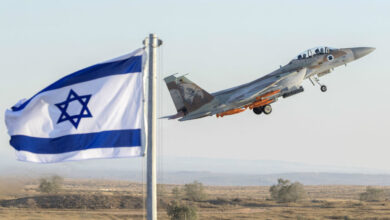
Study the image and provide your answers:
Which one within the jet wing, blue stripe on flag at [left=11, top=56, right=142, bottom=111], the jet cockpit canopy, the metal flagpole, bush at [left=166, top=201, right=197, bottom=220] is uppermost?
the jet cockpit canopy

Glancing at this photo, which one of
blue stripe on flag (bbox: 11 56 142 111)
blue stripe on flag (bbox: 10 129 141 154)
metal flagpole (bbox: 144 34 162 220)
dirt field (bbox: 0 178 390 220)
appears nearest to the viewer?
metal flagpole (bbox: 144 34 162 220)

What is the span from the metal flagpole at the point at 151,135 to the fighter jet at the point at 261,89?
35.7 m

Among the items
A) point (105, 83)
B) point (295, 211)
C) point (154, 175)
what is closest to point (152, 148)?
point (154, 175)

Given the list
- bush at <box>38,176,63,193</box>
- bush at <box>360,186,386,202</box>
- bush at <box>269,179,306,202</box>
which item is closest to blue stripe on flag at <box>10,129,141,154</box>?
bush at <box>269,179,306,202</box>

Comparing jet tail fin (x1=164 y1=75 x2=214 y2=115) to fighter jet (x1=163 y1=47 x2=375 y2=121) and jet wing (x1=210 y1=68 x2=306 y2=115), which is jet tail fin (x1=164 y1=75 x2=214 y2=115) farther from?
jet wing (x1=210 y1=68 x2=306 y2=115)

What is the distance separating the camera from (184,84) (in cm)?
5231

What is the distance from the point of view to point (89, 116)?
47.1 feet

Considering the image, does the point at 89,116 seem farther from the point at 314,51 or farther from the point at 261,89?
the point at 314,51

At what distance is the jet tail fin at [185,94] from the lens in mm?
51250

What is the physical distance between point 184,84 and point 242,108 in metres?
5.23

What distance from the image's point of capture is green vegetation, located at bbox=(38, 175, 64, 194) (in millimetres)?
99188

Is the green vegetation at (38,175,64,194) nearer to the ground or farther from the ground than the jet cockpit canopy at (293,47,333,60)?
nearer to the ground

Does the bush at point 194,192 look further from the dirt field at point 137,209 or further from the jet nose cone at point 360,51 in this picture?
the jet nose cone at point 360,51

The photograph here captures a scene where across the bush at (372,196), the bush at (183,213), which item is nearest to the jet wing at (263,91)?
the bush at (183,213)
